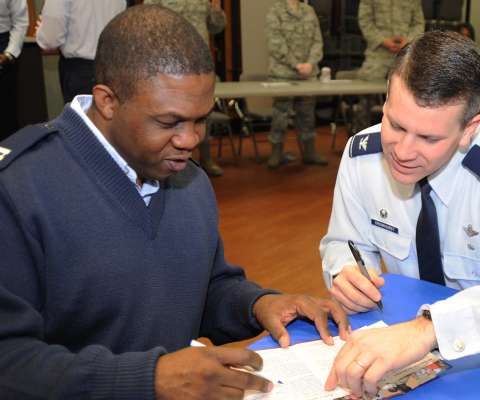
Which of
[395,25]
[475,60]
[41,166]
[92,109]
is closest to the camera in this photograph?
[41,166]

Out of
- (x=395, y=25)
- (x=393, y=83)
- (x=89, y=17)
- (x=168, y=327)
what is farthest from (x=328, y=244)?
(x=395, y=25)

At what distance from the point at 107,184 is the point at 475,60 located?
872 mm

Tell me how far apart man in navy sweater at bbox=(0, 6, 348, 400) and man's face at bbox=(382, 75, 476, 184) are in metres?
0.42

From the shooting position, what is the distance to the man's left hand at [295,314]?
1.19m

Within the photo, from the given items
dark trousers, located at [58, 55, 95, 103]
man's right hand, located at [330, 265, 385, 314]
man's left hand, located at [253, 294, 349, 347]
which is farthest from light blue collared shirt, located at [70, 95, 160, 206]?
dark trousers, located at [58, 55, 95, 103]

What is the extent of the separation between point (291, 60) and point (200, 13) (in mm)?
1175

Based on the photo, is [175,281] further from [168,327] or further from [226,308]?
[226,308]

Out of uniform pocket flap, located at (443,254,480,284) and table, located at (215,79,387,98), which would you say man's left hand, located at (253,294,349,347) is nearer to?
uniform pocket flap, located at (443,254,480,284)

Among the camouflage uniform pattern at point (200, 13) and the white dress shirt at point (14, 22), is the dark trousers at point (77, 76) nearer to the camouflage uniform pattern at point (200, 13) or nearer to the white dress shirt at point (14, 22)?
the white dress shirt at point (14, 22)

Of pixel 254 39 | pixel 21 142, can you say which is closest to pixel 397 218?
pixel 21 142

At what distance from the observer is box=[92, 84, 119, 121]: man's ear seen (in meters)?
1.13

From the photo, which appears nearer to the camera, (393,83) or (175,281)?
(175,281)

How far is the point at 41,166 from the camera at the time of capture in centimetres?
109

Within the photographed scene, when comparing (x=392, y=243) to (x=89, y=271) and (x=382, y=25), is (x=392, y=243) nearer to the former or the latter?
(x=89, y=271)
